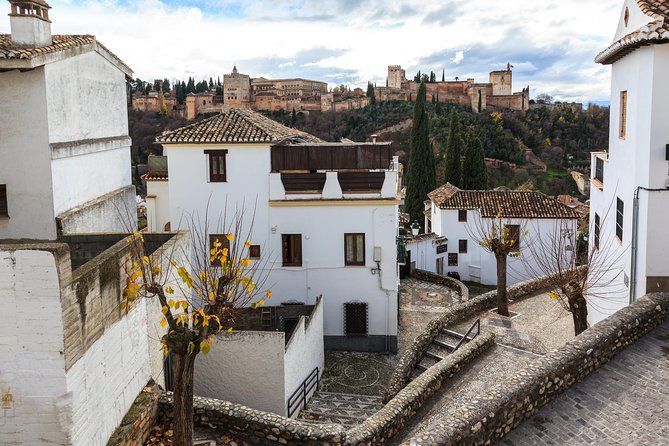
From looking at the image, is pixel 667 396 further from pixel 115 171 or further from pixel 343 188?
pixel 115 171

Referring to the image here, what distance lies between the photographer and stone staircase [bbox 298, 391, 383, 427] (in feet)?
41.1

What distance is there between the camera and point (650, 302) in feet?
34.6

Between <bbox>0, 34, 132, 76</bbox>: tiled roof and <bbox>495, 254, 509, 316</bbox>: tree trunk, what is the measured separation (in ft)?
39.6

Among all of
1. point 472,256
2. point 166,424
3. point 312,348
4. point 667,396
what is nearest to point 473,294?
point 472,256

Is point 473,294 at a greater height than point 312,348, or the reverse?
point 312,348

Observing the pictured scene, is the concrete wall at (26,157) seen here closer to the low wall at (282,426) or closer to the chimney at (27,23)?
the chimney at (27,23)

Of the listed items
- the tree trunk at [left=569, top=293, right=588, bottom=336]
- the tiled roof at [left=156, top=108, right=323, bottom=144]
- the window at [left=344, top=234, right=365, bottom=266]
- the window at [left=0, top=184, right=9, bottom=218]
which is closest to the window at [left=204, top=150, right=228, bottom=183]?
the tiled roof at [left=156, top=108, right=323, bottom=144]

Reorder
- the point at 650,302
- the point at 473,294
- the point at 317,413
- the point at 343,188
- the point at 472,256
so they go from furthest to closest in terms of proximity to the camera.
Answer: the point at 472,256
the point at 473,294
the point at 343,188
the point at 317,413
the point at 650,302

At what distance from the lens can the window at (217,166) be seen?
1717cm

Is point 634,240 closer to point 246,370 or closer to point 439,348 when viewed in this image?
point 439,348

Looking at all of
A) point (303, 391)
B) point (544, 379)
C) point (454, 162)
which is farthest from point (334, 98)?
point (544, 379)

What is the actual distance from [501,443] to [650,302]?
462cm

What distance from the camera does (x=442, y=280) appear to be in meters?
26.5

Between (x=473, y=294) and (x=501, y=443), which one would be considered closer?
(x=501, y=443)
